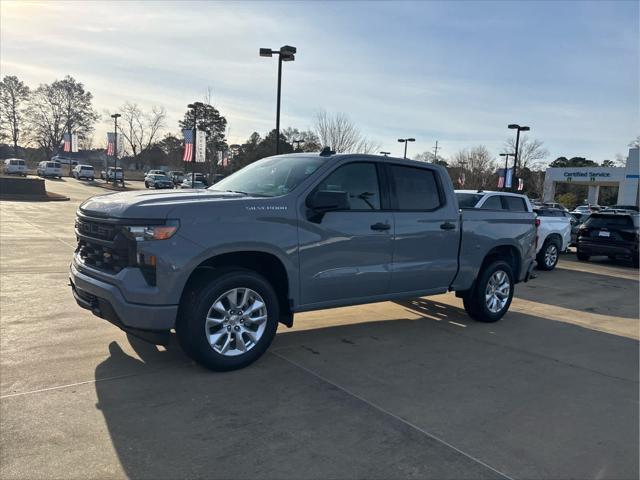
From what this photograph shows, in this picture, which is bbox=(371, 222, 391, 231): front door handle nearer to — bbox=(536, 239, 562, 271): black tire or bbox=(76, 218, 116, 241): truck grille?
bbox=(76, 218, 116, 241): truck grille

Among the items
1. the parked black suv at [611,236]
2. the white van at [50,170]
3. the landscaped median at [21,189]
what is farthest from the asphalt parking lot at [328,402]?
the white van at [50,170]

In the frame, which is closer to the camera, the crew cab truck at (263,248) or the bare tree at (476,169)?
the crew cab truck at (263,248)

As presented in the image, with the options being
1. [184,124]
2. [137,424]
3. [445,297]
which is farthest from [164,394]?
[184,124]

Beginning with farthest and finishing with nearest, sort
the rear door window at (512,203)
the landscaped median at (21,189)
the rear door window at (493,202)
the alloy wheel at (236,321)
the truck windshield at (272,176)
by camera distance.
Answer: the landscaped median at (21,189) → the rear door window at (512,203) → the rear door window at (493,202) → the truck windshield at (272,176) → the alloy wheel at (236,321)

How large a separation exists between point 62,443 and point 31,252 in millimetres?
8329

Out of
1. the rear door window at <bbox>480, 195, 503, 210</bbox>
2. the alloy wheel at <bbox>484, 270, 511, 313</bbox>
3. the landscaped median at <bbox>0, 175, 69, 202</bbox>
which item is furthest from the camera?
the landscaped median at <bbox>0, 175, 69, 202</bbox>

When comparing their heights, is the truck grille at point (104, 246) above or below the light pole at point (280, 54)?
below

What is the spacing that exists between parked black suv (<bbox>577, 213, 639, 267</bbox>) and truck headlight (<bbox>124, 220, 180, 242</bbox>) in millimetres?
14697

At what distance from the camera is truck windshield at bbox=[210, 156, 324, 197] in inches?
199

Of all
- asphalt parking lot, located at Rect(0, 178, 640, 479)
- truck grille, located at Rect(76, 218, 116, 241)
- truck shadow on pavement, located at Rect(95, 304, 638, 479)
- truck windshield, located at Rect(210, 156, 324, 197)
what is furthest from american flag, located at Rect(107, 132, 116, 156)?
truck shadow on pavement, located at Rect(95, 304, 638, 479)

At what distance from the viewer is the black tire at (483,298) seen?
6.79 meters

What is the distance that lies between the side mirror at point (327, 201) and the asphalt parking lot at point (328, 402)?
4.92 ft

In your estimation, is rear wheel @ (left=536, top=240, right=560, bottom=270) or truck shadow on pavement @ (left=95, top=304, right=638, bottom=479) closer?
truck shadow on pavement @ (left=95, top=304, right=638, bottom=479)

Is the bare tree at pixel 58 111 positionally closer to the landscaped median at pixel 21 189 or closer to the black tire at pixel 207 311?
the landscaped median at pixel 21 189
